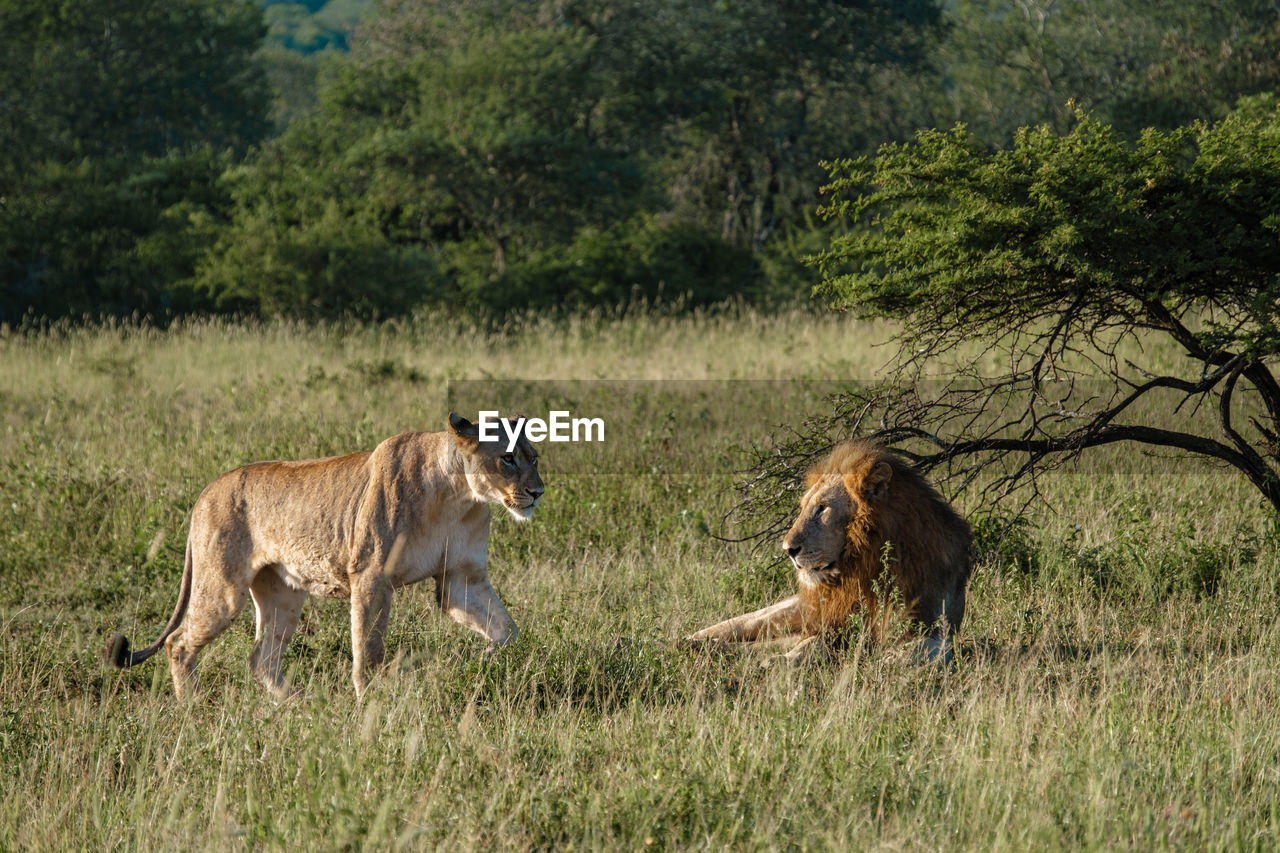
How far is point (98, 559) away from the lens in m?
8.58

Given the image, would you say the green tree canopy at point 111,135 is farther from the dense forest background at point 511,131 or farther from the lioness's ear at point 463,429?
the lioness's ear at point 463,429

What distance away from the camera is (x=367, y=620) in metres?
5.37

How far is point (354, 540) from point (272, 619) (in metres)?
0.87

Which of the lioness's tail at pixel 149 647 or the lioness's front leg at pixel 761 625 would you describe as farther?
the lioness's front leg at pixel 761 625

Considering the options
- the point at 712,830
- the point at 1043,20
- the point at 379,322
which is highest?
the point at 1043,20

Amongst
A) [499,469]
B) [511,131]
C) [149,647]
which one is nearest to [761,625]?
[499,469]

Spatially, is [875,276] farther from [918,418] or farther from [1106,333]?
[1106,333]

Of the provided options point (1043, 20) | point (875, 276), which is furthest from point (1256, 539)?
point (1043, 20)

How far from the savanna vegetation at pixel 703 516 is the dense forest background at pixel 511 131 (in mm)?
226

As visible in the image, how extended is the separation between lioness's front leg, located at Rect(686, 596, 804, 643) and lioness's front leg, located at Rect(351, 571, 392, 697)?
64.7 inches

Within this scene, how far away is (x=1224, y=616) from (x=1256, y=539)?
1237 mm

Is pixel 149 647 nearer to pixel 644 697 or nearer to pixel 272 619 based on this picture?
pixel 272 619

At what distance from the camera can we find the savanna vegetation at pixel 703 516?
4.11 m

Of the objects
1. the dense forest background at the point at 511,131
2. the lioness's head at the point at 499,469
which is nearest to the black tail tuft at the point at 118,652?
the lioness's head at the point at 499,469
